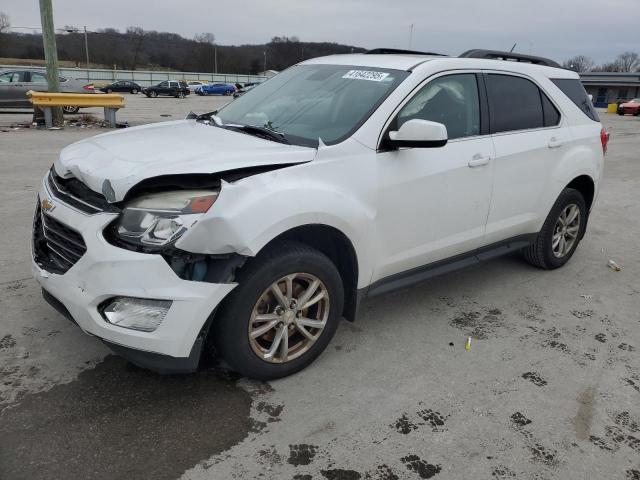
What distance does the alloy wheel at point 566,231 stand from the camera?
4852mm

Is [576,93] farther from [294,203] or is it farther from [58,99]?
[58,99]

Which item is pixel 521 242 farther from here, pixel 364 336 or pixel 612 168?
pixel 612 168

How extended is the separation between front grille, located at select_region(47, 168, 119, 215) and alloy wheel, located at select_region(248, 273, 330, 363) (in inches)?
36.2

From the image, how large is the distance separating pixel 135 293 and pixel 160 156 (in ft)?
2.49

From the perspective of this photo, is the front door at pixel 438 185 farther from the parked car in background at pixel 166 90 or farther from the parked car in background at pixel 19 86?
the parked car in background at pixel 166 90

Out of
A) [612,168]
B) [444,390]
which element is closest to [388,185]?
[444,390]

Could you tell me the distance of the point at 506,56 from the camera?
4.43 metres

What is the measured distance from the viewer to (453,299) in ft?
14.2

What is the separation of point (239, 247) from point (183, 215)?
0.30 m

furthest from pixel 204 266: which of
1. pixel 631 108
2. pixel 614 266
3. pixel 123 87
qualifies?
pixel 123 87

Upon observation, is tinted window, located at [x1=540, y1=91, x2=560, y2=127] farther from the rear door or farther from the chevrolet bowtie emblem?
the chevrolet bowtie emblem

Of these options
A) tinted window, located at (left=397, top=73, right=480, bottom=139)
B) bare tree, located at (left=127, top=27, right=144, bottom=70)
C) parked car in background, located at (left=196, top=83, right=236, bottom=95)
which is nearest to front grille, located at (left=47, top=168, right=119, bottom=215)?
tinted window, located at (left=397, top=73, right=480, bottom=139)

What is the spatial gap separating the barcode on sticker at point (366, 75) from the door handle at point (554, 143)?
1.69m

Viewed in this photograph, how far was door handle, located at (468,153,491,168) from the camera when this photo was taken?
367 cm
